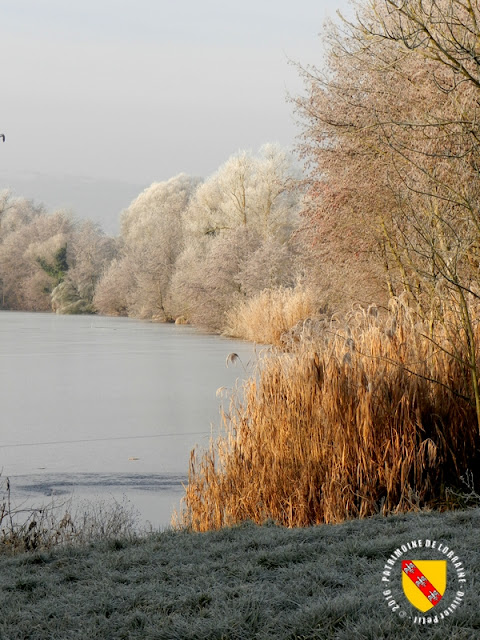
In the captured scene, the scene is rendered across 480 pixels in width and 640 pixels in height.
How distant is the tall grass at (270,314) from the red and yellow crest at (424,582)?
14.8m

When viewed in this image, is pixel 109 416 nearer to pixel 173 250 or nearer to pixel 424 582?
pixel 424 582

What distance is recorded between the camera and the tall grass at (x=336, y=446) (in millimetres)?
4867

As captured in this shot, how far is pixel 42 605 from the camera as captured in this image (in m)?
2.86

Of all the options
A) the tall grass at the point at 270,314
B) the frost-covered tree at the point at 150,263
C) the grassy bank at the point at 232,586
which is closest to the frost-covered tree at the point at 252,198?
the frost-covered tree at the point at 150,263

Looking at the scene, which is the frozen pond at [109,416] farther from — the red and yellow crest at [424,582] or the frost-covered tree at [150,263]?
the frost-covered tree at [150,263]

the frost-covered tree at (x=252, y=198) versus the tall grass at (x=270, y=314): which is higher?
the frost-covered tree at (x=252, y=198)

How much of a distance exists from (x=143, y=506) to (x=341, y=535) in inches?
88.4

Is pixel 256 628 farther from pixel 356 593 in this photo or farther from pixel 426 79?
pixel 426 79

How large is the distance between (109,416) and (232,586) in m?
6.87

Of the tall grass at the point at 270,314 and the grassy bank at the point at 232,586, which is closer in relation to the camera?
the grassy bank at the point at 232,586

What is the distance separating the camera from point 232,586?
2982 mm

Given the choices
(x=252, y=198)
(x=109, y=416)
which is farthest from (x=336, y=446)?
(x=252, y=198)

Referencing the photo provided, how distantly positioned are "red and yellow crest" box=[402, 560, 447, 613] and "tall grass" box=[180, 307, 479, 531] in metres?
1.53

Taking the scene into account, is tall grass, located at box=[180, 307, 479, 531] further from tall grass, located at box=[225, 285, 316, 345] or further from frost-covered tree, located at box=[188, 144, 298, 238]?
frost-covered tree, located at box=[188, 144, 298, 238]
